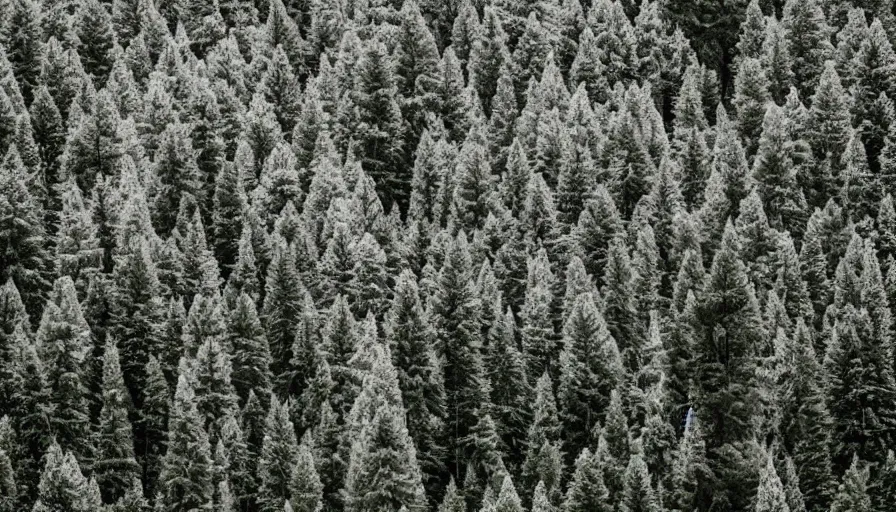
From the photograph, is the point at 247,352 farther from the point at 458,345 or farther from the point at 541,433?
the point at 541,433

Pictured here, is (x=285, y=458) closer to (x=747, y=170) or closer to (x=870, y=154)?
(x=747, y=170)

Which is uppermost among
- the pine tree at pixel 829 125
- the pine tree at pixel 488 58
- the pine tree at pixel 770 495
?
the pine tree at pixel 488 58

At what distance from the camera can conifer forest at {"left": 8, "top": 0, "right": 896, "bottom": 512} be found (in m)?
75.9

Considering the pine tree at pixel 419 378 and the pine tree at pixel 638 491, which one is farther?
the pine tree at pixel 419 378

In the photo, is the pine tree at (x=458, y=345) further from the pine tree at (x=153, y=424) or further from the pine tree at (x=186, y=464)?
the pine tree at (x=153, y=424)

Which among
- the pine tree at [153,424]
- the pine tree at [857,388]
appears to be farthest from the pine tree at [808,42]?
the pine tree at [153,424]

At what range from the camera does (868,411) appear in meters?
79.0

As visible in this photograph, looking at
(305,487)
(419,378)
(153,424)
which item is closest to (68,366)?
(153,424)

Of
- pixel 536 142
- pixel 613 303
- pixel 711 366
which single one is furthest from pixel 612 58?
pixel 711 366

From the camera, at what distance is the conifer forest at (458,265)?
75875mm

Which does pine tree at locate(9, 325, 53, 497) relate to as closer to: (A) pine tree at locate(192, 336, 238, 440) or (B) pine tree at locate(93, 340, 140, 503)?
(B) pine tree at locate(93, 340, 140, 503)

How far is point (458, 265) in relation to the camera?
8362 centimetres

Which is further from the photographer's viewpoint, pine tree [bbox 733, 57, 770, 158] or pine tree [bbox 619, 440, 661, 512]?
pine tree [bbox 733, 57, 770, 158]

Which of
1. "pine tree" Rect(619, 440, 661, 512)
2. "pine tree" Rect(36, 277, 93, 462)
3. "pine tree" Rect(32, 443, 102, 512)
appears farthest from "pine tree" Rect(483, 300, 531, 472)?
"pine tree" Rect(36, 277, 93, 462)
